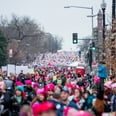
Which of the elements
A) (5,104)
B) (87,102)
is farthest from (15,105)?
(87,102)

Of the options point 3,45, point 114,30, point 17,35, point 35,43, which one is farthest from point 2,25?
point 114,30

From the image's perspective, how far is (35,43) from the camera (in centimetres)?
16900

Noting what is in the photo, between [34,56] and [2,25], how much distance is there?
2827cm

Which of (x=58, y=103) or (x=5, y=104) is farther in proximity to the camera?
(x=5, y=104)

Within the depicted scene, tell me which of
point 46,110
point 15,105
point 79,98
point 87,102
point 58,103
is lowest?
point 15,105

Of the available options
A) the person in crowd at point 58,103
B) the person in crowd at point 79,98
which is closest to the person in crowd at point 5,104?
the person in crowd at point 79,98

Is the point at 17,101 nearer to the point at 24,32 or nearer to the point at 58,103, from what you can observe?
the point at 58,103

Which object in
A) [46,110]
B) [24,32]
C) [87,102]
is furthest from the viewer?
[24,32]

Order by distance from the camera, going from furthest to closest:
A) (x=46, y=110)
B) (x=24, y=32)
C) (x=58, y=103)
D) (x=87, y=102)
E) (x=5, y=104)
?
(x=24, y=32), (x=5, y=104), (x=87, y=102), (x=58, y=103), (x=46, y=110)

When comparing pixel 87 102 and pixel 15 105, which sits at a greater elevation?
pixel 87 102

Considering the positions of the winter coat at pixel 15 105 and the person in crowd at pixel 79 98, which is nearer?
the person in crowd at pixel 79 98

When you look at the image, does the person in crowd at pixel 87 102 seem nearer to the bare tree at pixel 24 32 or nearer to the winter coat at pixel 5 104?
the winter coat at pixel 5 104

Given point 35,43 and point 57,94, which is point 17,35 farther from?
point 57,94

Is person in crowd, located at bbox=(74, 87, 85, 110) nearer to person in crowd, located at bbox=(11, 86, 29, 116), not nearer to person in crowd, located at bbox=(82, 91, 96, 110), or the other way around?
person in crowd, located at bbox=(82, 91, 96, 110)
